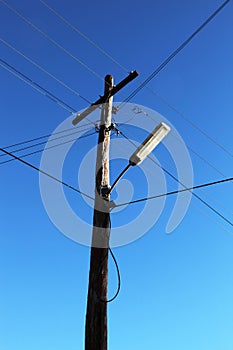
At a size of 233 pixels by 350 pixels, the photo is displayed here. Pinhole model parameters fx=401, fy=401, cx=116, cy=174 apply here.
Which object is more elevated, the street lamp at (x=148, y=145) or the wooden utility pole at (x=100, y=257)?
the street lamp at (x=148, y=145)

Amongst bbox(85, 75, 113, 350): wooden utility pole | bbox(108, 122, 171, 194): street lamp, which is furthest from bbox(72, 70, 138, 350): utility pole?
bbox(108, 122, 171, 194): street lamp

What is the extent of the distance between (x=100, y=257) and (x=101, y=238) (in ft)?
1.00

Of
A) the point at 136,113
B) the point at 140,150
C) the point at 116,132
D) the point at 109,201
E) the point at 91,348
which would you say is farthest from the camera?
the point at 136,113

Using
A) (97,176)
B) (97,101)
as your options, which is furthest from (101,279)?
(97,101)

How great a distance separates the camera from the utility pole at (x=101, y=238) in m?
4.94

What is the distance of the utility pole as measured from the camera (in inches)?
194

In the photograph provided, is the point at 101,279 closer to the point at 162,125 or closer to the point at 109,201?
the point at 109,201

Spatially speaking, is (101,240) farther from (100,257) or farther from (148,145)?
(148,145)

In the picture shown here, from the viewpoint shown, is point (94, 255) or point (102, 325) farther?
point (94, 255)

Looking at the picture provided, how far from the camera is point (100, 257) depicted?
5500 millimetres

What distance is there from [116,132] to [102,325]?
338 cm

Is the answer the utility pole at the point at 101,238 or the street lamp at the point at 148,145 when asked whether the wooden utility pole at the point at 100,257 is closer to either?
the utility pole at the point at 101,238

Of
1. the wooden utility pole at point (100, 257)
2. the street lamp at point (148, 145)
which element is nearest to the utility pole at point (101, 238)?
the wooden utility pole at point (100, 257)

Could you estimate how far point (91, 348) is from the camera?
4.79m
